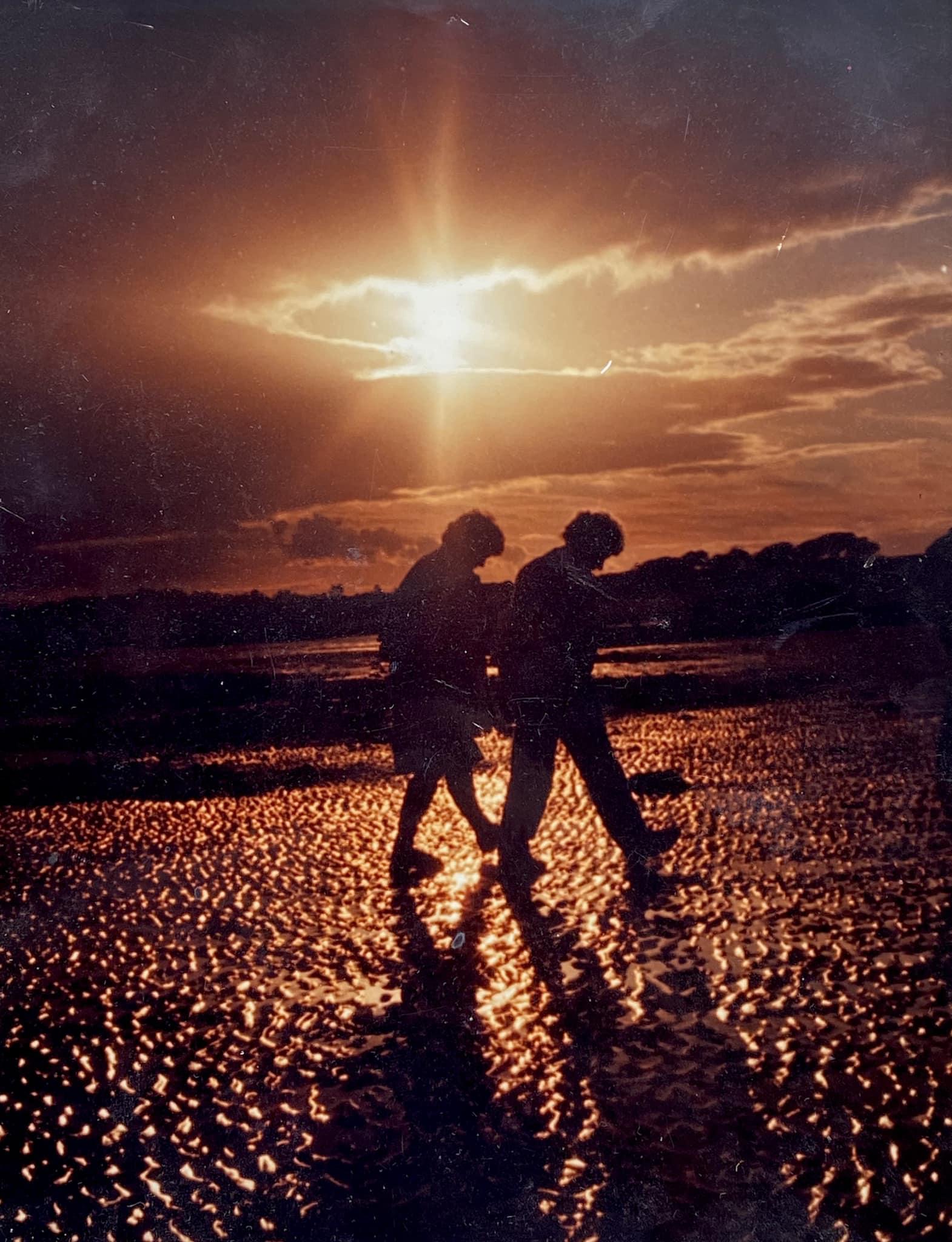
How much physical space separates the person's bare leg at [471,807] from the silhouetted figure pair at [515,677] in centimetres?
5

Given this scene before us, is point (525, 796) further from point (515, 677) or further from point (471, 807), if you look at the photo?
point (515, 677)

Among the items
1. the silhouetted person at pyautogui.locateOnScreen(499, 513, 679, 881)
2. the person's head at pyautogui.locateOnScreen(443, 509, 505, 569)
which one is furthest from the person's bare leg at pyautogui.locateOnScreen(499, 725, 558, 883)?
the person's head at pyautogui.locateOnScreen(443, 509, 505, 569)

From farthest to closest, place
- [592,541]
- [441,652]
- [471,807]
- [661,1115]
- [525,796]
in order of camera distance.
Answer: [471,807] < [525,796] < [441,652] < [592,541] < [661,1115]

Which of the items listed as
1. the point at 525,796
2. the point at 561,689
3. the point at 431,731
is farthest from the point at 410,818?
the point at 561,689

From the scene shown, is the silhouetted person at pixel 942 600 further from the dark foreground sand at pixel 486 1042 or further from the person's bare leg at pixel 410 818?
the person's bare leg at pixel 410 818

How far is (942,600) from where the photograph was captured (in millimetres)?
5082

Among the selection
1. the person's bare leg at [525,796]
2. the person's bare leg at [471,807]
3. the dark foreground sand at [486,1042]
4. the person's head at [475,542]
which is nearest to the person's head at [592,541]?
the person's head at [475,542]

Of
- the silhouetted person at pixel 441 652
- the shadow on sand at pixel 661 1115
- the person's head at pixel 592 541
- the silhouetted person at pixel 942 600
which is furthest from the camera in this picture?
the silhouetted person at pixel 942 600

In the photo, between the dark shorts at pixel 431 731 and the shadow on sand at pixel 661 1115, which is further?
the dark shorts at pixel 431 731

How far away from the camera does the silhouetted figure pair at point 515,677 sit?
12.9 ft

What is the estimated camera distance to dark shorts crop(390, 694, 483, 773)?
414cm

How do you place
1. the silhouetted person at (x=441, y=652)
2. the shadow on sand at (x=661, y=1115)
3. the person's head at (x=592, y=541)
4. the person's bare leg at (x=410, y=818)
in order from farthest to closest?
the person's bare leg at (x=410, y=818)
the silhouetted person at (x=441, y=652)
the person's head at (x=592, y=541)
the shadow on sand at (x=661, y=1115)

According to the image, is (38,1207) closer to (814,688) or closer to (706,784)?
(706,784)

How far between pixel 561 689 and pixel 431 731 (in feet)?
2.18
